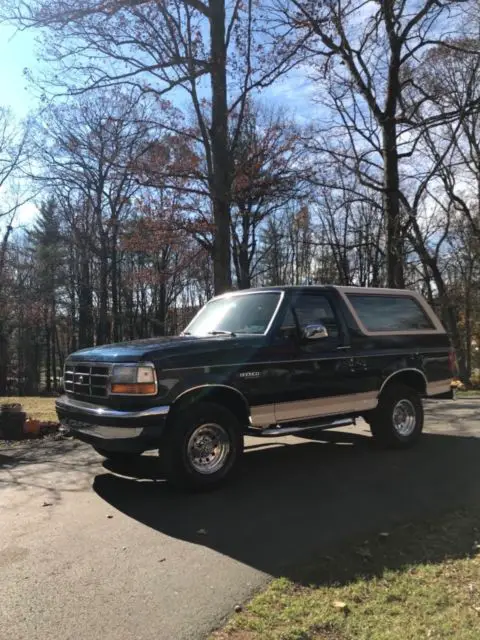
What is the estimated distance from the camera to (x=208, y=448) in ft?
18.8

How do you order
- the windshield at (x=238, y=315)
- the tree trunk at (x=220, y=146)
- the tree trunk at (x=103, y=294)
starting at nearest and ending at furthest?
1. the windshield at (x=238, y=315)
2. the tree trunk at (x=220, y=146)
3. the tree trunk at (x=103, y=294)

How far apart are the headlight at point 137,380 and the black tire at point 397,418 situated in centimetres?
340

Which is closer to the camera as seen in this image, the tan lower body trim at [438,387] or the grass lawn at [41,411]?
the tan lower body trim at [438,387]

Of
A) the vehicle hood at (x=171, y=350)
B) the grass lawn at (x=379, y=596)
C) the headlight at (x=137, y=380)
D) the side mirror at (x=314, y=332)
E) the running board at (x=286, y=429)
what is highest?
the side mirror at (x=314, y=332)

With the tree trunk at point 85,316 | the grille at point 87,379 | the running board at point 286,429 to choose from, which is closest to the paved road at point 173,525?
the running board at point 286,429

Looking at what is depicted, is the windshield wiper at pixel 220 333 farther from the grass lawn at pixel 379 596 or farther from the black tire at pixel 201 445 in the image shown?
the grass lawn at pixel 379 596

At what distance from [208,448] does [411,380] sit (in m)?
3.57

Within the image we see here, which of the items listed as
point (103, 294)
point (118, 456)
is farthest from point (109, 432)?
point (103, 294)

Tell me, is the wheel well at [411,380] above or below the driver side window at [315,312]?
below

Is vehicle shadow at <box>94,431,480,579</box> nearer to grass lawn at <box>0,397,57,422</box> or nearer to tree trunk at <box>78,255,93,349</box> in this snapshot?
grass lawn at <box>0,397,57,422</box>

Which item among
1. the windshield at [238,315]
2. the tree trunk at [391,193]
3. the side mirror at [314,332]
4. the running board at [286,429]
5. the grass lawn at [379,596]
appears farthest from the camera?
the tree trunk at [391,193]

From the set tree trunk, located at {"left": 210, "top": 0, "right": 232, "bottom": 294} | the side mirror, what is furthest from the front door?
tree trunk, located at {"left": 210, "top": 0, "right": 232, "bottom": 294}

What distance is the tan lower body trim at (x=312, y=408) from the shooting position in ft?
20.0

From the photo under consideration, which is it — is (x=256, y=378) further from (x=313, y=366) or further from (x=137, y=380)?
(x=137, y=380)
